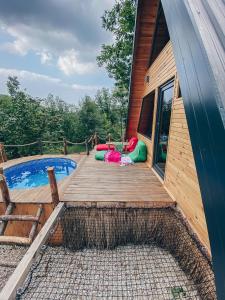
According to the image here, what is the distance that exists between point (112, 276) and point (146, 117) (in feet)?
19.5

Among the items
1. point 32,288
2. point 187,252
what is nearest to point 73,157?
point 32,288

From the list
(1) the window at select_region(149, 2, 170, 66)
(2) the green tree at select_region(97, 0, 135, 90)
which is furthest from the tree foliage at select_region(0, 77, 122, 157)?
(1) the window at select_region(149, 2, 170, 66)

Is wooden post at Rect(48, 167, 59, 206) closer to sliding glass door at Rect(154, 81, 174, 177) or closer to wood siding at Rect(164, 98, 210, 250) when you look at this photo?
wood siding at Rect(164, 98, 210, 250)

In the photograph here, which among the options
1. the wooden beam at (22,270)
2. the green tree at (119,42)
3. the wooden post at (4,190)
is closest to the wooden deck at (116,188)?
the wooden beam at (22,270)

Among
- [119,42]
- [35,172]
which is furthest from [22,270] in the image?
[119,42]

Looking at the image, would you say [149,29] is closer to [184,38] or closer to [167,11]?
[167,11]

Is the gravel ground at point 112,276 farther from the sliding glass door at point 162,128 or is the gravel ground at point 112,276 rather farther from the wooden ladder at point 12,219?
the sliding glass door at point 162,128

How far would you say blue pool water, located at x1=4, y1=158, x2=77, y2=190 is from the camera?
7664 millimetres

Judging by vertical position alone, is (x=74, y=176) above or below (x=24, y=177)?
above

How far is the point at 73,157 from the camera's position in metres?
8.79

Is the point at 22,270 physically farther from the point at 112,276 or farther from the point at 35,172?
the point at 35,172

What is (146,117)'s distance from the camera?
768 centimetres

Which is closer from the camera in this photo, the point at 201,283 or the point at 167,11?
the point at 167,11

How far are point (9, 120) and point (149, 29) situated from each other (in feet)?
34.3
